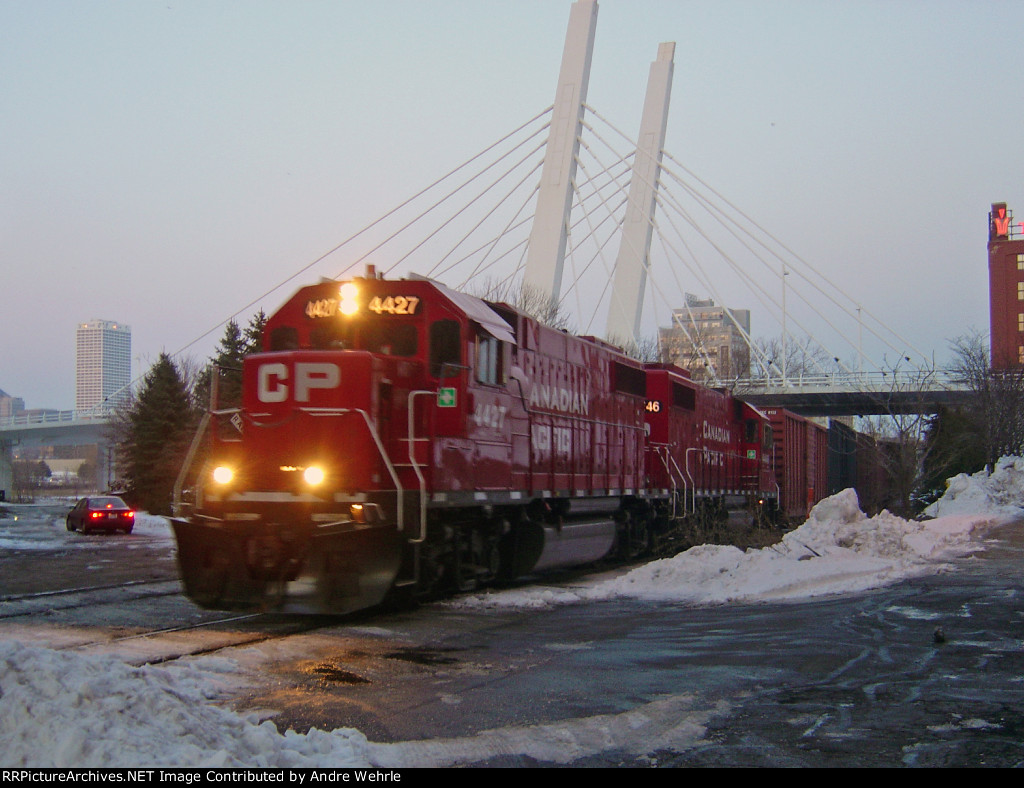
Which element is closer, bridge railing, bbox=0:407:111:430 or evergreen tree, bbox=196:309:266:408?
evergreen tree, bbox=196:309:266:408

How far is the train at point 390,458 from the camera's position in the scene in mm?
9891

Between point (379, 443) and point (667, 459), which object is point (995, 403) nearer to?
point (667, 459)

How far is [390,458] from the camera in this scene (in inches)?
432

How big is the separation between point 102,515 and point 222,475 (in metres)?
23.0

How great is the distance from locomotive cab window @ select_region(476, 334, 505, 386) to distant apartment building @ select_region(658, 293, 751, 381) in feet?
86.9

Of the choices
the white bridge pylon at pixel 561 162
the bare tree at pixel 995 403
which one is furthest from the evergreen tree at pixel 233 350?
the bare tree at pixel 995 403

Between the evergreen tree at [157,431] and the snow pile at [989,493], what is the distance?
30.5 m

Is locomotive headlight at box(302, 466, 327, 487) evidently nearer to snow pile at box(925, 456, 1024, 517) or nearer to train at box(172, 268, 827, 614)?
train at box(172, 268, 827, 614)

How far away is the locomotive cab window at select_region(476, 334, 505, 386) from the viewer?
12.1 meters

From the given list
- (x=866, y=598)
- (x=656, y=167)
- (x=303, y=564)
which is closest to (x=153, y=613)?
(x=303, y=564)

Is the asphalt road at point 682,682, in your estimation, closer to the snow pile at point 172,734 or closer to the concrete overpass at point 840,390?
the snow pile at point 172,734

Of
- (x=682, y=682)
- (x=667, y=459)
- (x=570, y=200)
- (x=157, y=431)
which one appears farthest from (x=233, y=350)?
(x=682, y=682)

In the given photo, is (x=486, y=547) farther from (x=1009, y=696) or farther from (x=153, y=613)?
(x=1009, y=696)

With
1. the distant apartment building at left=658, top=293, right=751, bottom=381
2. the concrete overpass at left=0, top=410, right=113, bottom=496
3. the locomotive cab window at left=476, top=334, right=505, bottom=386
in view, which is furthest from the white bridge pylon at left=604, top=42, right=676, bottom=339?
the concrete overpass at left=0, top=410, right=113, bottom=496
